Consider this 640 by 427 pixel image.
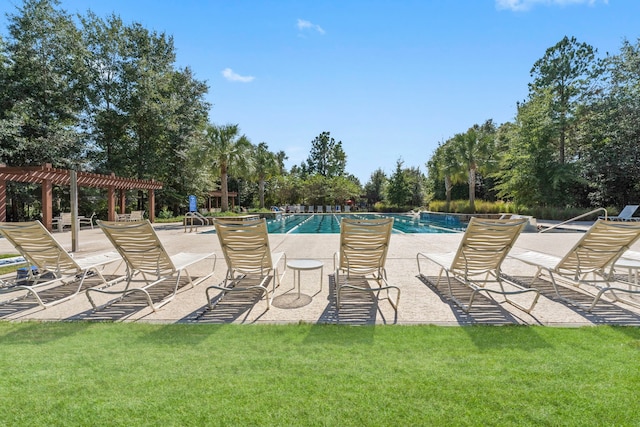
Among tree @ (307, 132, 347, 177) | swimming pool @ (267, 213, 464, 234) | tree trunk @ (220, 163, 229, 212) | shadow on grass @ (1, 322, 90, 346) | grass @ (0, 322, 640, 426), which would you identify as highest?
tree @ (307, 132, 347, 177)

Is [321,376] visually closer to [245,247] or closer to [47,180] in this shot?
[245,247]

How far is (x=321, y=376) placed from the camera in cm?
218

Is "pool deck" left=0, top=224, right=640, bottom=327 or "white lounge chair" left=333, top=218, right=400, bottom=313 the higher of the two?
"white lounge chair" left=333, top=218, right=400, bottom=313

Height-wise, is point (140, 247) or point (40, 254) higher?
point (140, 247)

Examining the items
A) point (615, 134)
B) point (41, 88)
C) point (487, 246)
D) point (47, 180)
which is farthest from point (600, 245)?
point (41, 88)

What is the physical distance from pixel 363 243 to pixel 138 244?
9.03 feet

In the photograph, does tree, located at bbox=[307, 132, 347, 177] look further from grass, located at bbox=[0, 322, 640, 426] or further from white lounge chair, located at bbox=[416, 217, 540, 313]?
grass, located at bbox=[0, 322, 640, 426]

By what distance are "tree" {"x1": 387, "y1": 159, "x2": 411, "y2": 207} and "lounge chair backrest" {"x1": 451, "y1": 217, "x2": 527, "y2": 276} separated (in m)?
30.7

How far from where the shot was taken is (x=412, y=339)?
2.82 m

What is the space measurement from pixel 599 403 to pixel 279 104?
72.1 ft

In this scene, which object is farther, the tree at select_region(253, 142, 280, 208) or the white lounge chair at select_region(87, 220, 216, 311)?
the tree at select_region(253, 142, 280, 208)

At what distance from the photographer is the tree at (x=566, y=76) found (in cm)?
2119

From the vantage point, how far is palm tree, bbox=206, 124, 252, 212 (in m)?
21.8

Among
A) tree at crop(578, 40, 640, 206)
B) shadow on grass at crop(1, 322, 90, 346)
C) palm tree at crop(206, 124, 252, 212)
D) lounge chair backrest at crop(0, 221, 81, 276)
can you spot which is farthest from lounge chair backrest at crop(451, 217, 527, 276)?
tree at crop(578, 40, 640, 206)
